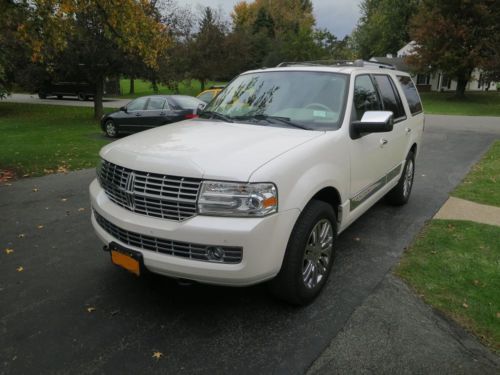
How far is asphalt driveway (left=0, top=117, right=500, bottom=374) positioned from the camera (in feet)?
9.18

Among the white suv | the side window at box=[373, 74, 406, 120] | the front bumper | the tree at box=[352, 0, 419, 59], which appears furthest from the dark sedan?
the tree at box=[352, 0, 419, 59]

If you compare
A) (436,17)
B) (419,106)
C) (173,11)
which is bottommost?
(419,106)

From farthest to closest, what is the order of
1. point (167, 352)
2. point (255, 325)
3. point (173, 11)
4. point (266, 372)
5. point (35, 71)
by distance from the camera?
point (173, 11) < point (35, 71) < point (255, 325) < point (167, 352) < point (266, 372)

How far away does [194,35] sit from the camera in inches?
1459

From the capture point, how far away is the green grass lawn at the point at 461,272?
10.8 ft

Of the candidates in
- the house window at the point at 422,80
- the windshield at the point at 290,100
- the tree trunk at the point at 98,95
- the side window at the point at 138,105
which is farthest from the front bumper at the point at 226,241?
the house window at the point at 422,80

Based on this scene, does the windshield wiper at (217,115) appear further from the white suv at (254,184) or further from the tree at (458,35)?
the tree at (458,35)

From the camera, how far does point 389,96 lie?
513cm

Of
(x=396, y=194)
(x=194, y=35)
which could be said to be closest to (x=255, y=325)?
(x=396, y=194)

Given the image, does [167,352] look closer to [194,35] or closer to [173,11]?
[173,11]

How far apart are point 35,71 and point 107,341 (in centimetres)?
1739

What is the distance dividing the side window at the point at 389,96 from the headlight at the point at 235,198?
9.13 feet

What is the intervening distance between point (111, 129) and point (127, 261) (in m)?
12.0

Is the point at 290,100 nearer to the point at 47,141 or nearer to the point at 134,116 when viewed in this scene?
the point at 134,116
